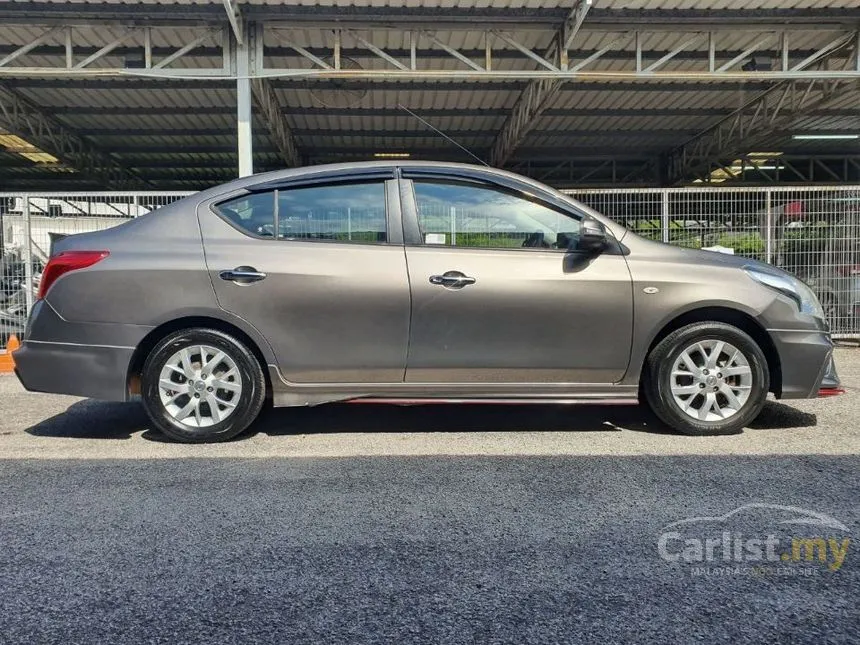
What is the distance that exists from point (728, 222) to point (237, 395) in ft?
22.2

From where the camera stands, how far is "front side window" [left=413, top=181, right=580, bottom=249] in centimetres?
401

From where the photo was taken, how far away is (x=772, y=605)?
205 centimetres

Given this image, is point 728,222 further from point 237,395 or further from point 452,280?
point 237,395

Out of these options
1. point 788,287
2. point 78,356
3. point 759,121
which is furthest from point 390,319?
Result: point 759,121

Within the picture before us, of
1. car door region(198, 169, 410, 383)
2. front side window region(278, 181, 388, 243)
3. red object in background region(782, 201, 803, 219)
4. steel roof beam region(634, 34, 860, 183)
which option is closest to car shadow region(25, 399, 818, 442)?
car door region(198, 169, 410, 383)

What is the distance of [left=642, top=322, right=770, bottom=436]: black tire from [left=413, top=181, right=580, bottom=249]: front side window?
0.86 meters

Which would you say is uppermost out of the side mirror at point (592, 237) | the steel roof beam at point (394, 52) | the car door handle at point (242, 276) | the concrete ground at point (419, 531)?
the steel roof beam at point (394, 52)

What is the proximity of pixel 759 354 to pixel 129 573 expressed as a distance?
3527 millimetres

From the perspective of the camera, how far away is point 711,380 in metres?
3.96

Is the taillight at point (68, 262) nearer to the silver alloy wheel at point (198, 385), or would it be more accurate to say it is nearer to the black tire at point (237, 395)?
the black tire at point (237, 395)

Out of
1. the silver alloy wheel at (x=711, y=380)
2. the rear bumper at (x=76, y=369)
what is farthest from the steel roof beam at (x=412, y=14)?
the silver alloy wheel at (x=711, y=380)

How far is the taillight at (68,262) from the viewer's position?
12.8 ft

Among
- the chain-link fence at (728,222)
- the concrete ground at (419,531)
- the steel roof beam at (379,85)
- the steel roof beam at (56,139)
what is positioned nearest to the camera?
the concrete ground at (419,531)

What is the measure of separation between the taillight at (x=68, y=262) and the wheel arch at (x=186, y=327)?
0.56 metres
